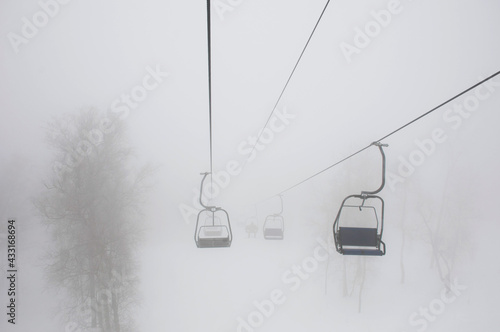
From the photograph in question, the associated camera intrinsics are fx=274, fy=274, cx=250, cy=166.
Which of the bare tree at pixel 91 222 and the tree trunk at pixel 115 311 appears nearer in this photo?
the tree trunk at pixel 115 311

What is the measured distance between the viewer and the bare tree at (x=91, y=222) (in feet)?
44.9

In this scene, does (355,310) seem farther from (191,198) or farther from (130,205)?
(191,198)

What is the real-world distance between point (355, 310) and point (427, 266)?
11029mm

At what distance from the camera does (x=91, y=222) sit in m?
14.0

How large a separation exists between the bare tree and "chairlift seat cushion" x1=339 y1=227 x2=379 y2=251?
40.0 feet

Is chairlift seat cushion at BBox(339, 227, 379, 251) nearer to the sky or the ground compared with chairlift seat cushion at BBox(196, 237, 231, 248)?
nearer to the sky

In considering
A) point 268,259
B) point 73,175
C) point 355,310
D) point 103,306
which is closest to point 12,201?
point 73,175

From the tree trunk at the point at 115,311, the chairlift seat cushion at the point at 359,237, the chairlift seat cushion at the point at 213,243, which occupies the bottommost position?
the tree trunk at the point at 115,311

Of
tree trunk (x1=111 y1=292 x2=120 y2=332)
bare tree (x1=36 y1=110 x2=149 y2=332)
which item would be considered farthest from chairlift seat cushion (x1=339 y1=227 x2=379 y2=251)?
tree trunk (x1=111 y1=292 x2=120 y2=332)

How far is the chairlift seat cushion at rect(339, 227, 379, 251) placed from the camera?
669 cm

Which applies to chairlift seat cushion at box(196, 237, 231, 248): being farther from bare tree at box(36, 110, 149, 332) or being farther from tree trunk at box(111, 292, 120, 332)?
tree trunk at box(111, 292, 120, 332)

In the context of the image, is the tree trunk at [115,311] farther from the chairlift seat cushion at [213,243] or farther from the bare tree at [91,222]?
the chairlift seat cushion at [213,243]

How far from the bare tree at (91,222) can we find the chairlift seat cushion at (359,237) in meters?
12.2

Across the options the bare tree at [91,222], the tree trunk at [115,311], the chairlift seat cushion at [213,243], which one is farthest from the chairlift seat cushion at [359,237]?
the tree trunk at [115,311]
